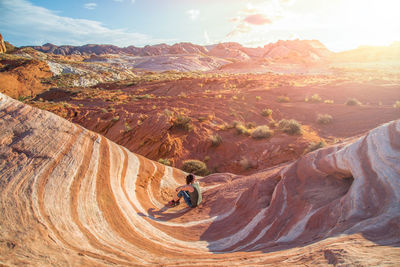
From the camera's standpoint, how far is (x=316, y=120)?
46.9 ft

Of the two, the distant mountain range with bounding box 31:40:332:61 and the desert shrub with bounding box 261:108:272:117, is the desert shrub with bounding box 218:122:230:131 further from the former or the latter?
the distant mountain range with bounding box 31:40:332:61

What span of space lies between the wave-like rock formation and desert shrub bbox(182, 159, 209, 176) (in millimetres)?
4604

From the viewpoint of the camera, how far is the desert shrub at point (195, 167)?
31.6ft

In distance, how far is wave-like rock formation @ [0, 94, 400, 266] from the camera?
7.79 feet

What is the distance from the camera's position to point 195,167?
9.70 metres

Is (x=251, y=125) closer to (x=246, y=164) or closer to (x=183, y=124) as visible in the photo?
(x=183, y=124)

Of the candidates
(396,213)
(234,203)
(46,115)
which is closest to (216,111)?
(234,203)

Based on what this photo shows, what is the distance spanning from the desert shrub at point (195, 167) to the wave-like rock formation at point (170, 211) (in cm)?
460

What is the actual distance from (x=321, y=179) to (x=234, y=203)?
1736 millimetres

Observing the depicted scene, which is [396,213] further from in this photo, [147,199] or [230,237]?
[147,199]

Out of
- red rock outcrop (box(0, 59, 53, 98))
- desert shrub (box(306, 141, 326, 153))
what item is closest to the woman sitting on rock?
desert shrub (box(306, 141, 326, 153))

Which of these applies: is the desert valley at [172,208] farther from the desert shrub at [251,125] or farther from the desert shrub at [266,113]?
the desert shrub at [266,113]

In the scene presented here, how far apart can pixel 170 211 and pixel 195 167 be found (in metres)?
4.83

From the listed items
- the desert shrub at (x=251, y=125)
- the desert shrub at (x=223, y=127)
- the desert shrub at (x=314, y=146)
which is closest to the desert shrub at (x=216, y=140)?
the desert shrub at (x=223, y=127)
